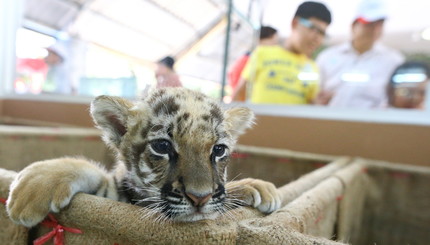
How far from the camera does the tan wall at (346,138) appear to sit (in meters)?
1.78

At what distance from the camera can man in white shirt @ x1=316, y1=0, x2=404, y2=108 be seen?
80.7 inches

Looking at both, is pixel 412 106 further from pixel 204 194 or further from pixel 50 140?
pixel 50 140

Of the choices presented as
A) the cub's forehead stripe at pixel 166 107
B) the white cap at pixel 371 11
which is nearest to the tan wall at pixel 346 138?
the white cap at pixel 371 11

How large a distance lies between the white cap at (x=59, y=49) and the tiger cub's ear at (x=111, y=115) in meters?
2.76

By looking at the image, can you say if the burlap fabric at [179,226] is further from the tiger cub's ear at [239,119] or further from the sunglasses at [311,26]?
the sunglasses at [311,26]

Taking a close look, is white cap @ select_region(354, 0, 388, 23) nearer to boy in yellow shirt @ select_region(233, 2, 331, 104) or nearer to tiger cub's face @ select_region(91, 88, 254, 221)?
boy in yellow shirt @ select_region(233, 2, 331, 104)

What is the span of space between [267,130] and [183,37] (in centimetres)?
110

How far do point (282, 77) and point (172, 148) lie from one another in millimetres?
1618

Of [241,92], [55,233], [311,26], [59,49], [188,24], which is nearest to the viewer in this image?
[55,233]

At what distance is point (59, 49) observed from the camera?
3.37 meters

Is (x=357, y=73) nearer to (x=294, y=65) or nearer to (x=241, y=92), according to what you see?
(x=294, y=65)

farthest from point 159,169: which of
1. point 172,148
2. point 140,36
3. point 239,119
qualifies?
point 140,36

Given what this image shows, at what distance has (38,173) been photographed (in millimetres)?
759

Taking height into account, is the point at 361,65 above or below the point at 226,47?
below
